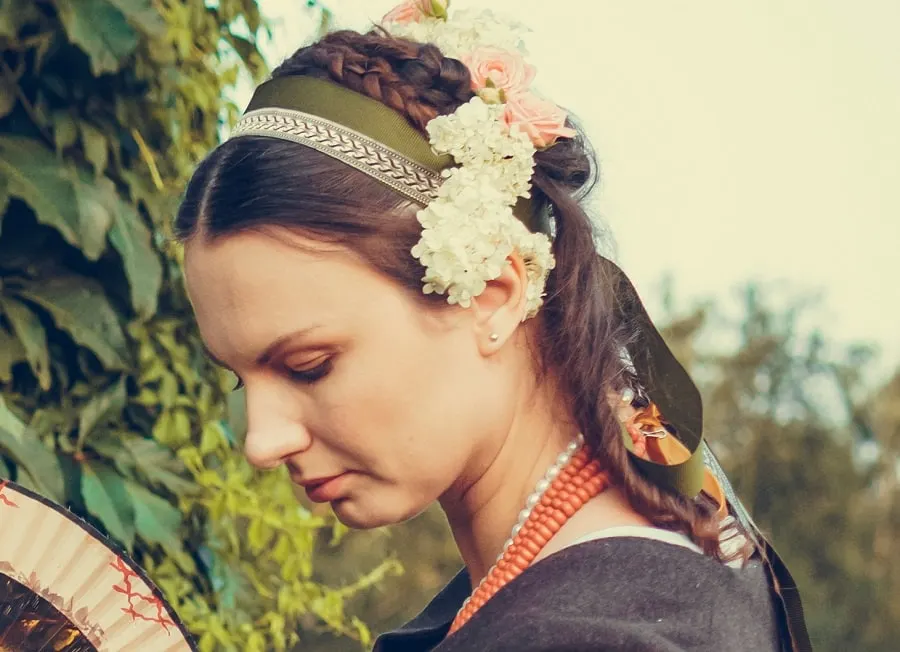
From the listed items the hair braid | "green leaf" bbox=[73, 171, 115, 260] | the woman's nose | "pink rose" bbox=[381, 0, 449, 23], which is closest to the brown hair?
the hair braid

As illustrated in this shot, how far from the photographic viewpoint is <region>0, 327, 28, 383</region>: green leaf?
219 centimetres

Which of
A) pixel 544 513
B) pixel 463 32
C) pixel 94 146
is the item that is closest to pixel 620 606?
pixel 544 513

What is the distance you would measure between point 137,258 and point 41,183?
0.72ft

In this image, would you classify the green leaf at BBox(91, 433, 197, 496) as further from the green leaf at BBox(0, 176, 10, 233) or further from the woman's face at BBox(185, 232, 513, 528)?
the woman's face at BBox(185, 232, 513, 528)

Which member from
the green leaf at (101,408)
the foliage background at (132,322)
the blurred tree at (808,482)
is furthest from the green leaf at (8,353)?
the blurred tree at (808,482)

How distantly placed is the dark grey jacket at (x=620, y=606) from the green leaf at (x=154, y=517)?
3.36 feet

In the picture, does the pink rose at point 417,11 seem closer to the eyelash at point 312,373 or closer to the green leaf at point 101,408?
the eyelash at point 312,373

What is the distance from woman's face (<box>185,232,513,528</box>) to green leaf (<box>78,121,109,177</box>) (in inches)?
32.8

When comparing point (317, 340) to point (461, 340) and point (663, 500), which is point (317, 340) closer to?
point (461, 340)

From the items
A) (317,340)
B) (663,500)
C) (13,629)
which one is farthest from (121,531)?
(663,500)

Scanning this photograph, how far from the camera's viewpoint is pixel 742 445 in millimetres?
19000

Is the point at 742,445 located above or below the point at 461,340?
below

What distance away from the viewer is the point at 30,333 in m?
2.21

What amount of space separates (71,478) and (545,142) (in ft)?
3.74
